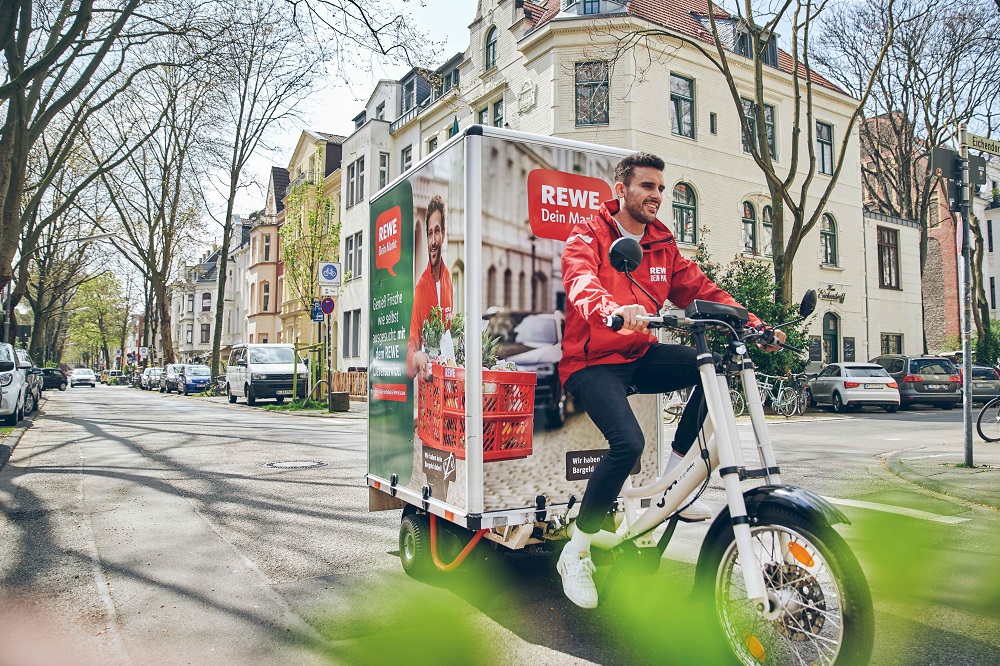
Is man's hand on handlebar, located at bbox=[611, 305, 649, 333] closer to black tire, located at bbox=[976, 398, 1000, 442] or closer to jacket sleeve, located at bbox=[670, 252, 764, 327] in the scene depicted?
jacket sleeve, located at bbox=[670, 252, 764, 327]

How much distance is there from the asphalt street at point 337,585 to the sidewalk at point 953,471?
27cm

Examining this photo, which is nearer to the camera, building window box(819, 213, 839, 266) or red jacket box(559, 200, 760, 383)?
red jacket box(559, 200, 760, 383)

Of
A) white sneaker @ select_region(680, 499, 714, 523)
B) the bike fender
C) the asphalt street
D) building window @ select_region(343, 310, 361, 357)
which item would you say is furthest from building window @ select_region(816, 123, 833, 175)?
the bike fender

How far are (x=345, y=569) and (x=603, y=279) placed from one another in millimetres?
2524

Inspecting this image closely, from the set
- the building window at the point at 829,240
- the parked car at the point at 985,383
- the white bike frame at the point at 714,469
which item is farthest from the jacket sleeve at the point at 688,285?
the building window at the point at 829,240

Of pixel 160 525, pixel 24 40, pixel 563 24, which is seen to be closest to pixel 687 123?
pixel 563 24

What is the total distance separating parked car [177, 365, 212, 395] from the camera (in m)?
38.4

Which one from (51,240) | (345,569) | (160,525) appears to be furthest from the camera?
(51,240)

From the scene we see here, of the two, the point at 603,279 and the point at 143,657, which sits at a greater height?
the point at 603,279

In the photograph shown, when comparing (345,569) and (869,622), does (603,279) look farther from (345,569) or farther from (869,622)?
(345,569)

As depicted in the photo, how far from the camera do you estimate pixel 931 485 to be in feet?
24.6

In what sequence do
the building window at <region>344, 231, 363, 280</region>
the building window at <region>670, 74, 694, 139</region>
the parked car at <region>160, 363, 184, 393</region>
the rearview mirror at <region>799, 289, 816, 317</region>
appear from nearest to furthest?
the rearview mirror at <region>799, 289, 816, 317</region>
the building window at <region>670, 74, 694, 139</region>
the building window at <region>344, 231, 363, 280</region>
the parked car at <region>160, 363, 184, 393</region>

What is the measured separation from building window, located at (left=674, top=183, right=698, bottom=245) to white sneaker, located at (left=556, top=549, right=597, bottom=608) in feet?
74.9

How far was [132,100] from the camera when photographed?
20812 millimetres
